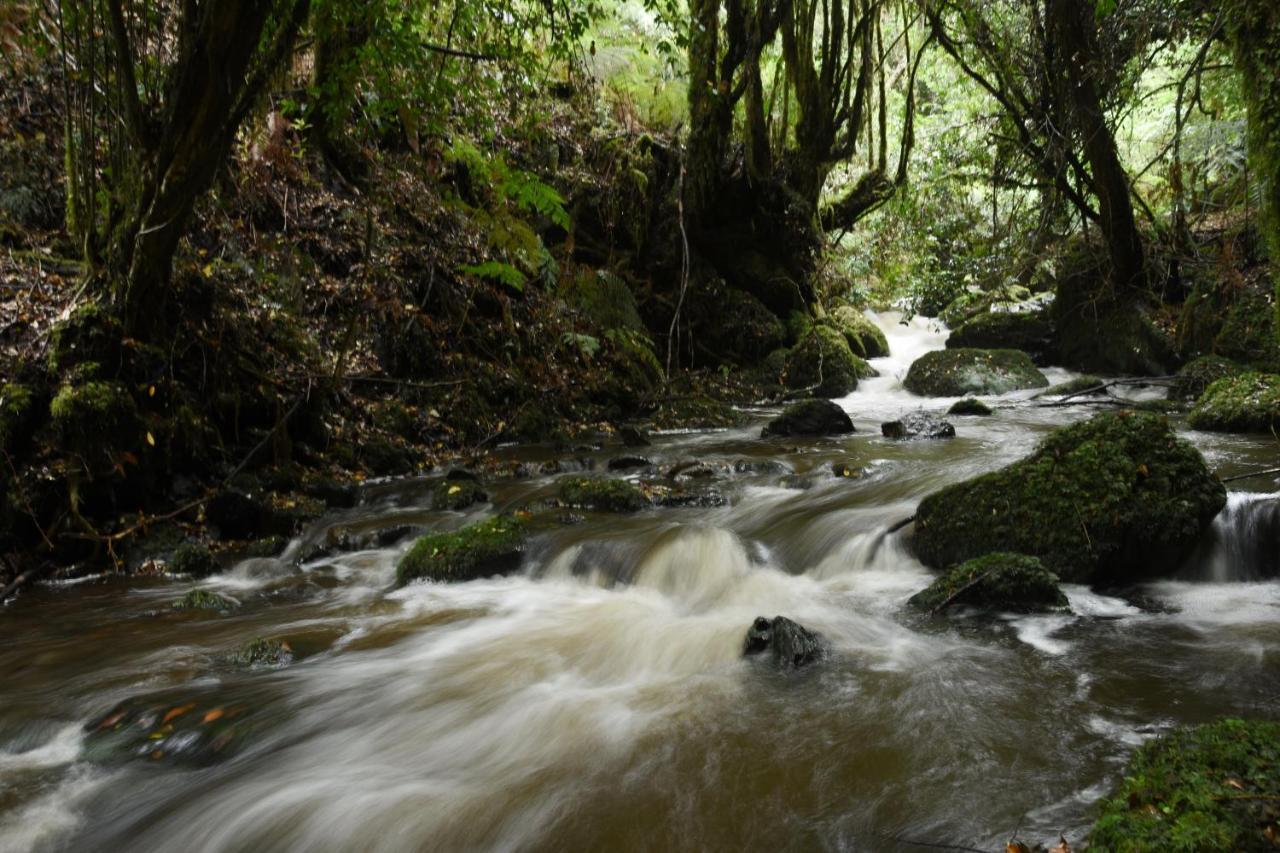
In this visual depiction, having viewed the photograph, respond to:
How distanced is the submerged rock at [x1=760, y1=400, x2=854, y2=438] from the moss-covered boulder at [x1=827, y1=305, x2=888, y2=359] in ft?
22.0

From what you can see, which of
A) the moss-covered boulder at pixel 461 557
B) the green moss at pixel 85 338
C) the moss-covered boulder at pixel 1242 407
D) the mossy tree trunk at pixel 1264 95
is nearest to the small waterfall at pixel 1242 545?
the mossy tree trunk at pixel 1264 95

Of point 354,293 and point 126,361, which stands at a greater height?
point 354,293

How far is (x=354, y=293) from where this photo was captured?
9.66 metres

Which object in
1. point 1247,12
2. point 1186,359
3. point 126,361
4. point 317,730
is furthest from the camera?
point 1186,359

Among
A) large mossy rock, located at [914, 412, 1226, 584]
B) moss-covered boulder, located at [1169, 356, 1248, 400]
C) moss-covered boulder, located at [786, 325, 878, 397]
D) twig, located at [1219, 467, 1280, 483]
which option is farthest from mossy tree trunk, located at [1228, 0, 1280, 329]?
moss-covered boulder, located at [786, 325, 878, 397]

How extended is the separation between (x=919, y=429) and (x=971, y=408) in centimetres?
187

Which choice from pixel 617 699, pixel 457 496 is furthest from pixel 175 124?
pixel 617 699

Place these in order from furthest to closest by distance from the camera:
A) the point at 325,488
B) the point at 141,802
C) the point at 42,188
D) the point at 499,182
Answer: the point at 499,182
the point at 42,188
the point at 325,488
the point at 141,802

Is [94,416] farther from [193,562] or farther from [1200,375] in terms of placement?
[1200,375]

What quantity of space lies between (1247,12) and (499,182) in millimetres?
8119

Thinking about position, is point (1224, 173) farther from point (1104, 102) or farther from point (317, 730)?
point (317, 730)

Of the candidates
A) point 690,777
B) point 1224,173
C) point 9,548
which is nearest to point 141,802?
point 690,777

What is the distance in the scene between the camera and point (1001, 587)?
166 inches

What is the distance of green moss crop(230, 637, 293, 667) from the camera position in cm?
404
